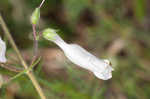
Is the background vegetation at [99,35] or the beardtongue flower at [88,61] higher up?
the beardtongue flower at [88,61]

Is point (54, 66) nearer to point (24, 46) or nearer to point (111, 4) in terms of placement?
point (24, 46)

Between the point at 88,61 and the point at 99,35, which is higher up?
the point at 88,61

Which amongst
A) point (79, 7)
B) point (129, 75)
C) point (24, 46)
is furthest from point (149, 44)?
point (24, 46)

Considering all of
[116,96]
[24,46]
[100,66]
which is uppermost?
[100,66]

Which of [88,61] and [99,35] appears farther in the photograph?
[99,35]

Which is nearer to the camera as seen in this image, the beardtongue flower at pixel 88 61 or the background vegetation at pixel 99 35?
the beardtongue flower at pixel 88 61

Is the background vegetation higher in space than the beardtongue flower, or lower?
lower

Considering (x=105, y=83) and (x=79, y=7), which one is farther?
(x=79, y=7)

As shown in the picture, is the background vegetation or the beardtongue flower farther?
the background vegetation
